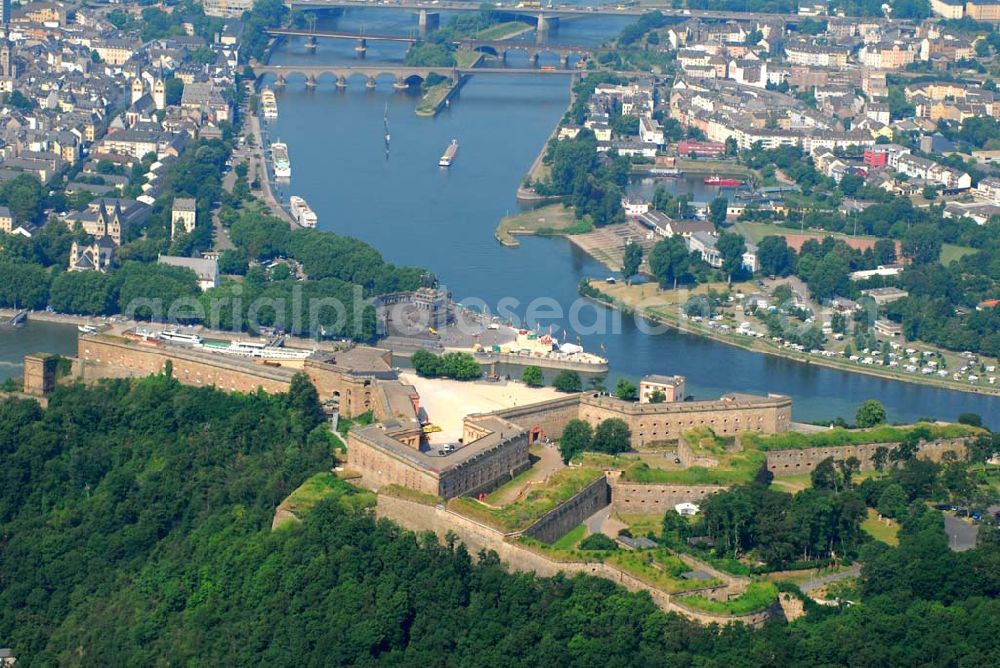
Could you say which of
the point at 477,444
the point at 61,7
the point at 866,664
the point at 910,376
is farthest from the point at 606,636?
the point at 61,7

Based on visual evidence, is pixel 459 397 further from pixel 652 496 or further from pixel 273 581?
pixel 273 581

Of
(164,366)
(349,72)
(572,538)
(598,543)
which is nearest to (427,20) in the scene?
(349,72)

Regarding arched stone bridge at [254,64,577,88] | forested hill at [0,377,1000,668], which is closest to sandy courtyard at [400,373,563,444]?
forested hill at [0,377,1000,668]

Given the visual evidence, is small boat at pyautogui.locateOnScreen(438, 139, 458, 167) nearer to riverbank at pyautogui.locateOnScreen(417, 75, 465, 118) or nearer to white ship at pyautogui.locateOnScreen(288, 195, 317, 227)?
riverbank at pyautogui.locateOnScreen(417, 75, 465, 118)

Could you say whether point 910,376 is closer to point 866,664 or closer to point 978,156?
point 866,664

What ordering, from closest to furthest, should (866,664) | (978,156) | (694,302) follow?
(866,664)
(694,302)
(978,156)

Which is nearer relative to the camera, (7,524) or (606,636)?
(606,636)
